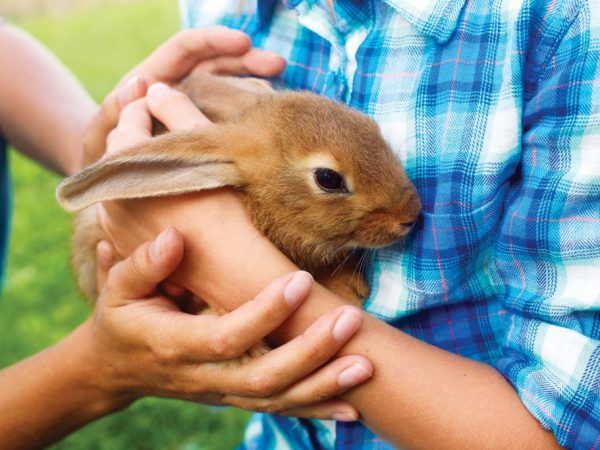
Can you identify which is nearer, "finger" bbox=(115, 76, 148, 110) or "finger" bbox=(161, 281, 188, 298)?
"finger" bbox=(161, 281, 188, 298)

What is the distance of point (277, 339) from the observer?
5.33 ft

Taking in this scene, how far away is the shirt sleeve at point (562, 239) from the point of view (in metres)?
1.33

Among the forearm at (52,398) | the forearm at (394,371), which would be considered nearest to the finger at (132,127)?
the forearm at (394,371)

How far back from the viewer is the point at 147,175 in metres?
1.63

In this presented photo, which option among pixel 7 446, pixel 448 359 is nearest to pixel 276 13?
pixel 448 359

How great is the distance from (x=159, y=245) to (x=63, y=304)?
9.01 feet

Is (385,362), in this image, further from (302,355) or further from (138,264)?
(138,264)

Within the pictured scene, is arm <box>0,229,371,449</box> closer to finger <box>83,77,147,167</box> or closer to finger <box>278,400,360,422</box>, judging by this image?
finger <box>278,400,360,422</box>

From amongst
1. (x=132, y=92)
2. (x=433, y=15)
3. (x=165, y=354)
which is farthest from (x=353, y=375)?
(x=132, y=92)

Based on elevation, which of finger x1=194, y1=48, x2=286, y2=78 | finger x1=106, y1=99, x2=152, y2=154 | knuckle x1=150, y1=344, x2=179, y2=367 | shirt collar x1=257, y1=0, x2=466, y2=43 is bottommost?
Answer: knuckle x1=150, y1=344, x2=179, y2=367

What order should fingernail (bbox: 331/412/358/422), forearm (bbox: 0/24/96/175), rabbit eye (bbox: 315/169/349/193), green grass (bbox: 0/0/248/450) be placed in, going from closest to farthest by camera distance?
fingernail (bbox: 331/412/358/422)
rabbit eye (bbox: 315/169/349/193)
forearm (bbox: 0/24/96/175)
green grass (bbox: 0/0/248/450)

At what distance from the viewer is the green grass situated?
10.5 ft

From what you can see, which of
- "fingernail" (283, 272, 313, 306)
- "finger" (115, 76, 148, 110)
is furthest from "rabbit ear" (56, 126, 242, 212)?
"finger" (115, 76, 148, 110)

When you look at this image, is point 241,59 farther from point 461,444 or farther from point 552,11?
point 461,444
